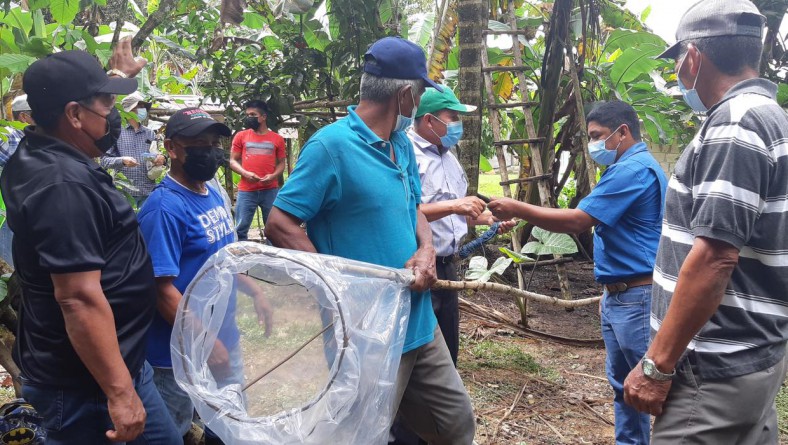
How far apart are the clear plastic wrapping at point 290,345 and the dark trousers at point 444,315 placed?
1250mm

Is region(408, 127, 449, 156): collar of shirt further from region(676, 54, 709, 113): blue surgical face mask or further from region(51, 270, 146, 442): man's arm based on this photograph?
region(51, 270, 146, 442): man's arm

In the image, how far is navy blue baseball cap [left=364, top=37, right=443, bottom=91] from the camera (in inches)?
92.7

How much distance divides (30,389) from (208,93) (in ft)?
17.9

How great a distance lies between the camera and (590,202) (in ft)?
10.2

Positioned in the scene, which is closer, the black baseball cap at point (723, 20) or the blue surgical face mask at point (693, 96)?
the black baseball cap at point (723, 20)

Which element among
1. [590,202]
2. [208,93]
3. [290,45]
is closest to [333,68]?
[290,45]

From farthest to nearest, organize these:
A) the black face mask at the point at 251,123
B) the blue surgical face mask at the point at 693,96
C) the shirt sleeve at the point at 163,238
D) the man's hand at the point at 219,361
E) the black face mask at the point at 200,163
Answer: the black face mask at the point at 251,123, the black face mask at the point at 200,163, the shirt sleeve at the point at 163,238, the man's hand at the point at 219,361, the blue surgical face mask at the point at 693,96

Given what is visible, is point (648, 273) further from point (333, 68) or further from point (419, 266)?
point (333, 68)

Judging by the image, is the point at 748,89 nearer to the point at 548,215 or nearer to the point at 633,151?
the point at 633,151

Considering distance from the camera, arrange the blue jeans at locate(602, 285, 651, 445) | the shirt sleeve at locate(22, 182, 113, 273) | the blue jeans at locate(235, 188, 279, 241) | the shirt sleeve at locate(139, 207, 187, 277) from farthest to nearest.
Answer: the blue jeans at locate(235, 188, 279, 241) → the blue jeans at locate(602, 285, 651, 445) → the shirt sleeve at locate(139, 207, 187, 277) → the shirt sleeve at locate(22, 182, 113, 273)

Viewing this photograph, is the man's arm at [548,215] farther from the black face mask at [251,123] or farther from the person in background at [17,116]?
the black face mask at [251,123]

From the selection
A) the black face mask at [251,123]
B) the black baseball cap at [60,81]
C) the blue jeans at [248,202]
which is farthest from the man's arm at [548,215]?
the blue jeans at [248,202]

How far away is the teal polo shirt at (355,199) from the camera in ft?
7.36

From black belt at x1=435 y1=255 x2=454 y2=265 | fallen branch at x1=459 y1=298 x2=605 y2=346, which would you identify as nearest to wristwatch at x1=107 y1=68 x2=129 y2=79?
black belt at x1=435 y1=255 x2=454 y2=265
